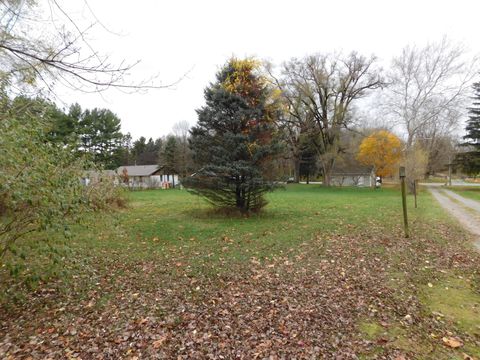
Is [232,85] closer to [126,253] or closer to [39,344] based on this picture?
[126,253]

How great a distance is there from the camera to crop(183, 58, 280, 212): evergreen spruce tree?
8.98 meters

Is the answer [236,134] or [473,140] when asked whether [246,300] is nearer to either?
[236,134]

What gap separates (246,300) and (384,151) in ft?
87.3

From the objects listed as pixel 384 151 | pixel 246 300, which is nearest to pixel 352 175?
pixel 384 151

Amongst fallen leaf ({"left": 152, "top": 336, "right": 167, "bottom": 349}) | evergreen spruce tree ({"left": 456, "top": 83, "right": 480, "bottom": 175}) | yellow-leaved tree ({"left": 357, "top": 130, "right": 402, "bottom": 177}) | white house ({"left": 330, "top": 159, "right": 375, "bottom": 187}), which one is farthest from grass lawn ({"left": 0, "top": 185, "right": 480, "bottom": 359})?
white house ({"left": 330, "top": 159, "right": 375, "bottom": 187})

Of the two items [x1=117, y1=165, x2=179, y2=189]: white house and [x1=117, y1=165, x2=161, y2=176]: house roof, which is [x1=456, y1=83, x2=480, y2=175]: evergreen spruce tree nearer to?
[x1=117, y1=165, x2=179, y2=189]: white house

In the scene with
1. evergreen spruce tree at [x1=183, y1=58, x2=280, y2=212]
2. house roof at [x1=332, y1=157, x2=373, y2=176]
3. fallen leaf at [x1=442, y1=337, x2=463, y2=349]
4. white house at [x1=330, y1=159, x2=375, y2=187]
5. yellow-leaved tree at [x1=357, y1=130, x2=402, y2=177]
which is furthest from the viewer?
white house at [x1=330, y1=159, x2=375, y2=187]

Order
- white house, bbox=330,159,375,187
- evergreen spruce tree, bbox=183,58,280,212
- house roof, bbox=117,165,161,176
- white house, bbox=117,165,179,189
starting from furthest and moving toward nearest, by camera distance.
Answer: house roof, bbox=117,165,161,176
white house, bbox=330,159,375,187
white house, bbox=117,165,179,189
evergreen spruce tree, bbox=183,58,280,212

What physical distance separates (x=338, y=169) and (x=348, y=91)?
13.2 meters

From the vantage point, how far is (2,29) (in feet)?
10.7

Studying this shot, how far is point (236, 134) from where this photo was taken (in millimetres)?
9031

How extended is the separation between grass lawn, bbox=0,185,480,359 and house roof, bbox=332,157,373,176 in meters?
33.1

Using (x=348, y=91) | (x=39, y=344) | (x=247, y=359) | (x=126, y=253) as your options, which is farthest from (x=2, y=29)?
(x=348, y=91)

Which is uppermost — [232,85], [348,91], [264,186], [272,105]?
[348,91]
